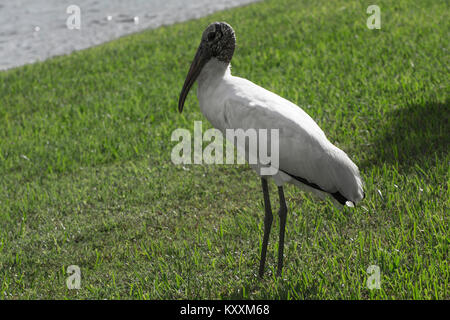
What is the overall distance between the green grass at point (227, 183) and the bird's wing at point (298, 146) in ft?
Answer: 2.06

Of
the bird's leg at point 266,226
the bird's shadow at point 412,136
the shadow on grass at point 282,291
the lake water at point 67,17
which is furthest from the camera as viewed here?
the lake water at point 67,17

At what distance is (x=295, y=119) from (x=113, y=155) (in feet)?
13.6

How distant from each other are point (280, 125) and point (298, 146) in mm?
206

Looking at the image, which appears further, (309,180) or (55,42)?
(55,42)

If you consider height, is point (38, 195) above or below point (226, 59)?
below

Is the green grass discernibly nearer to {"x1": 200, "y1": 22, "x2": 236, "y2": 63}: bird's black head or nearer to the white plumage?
→ the white plumage

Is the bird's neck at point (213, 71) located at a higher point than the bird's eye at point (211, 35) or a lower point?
lower

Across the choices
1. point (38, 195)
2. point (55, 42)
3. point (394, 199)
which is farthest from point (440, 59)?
point (55, 42)

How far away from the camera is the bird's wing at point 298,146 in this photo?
4.25 m

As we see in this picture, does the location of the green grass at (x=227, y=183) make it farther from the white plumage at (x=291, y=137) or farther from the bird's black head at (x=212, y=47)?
the bird's black head at (x=212, y=47)

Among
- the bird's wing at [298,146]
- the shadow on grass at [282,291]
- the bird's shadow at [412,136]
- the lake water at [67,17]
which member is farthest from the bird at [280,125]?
the lake water at [67,17]

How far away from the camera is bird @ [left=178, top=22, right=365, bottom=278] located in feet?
14.0

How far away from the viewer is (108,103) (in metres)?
9.87

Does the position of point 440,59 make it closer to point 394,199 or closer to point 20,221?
point 394,199
